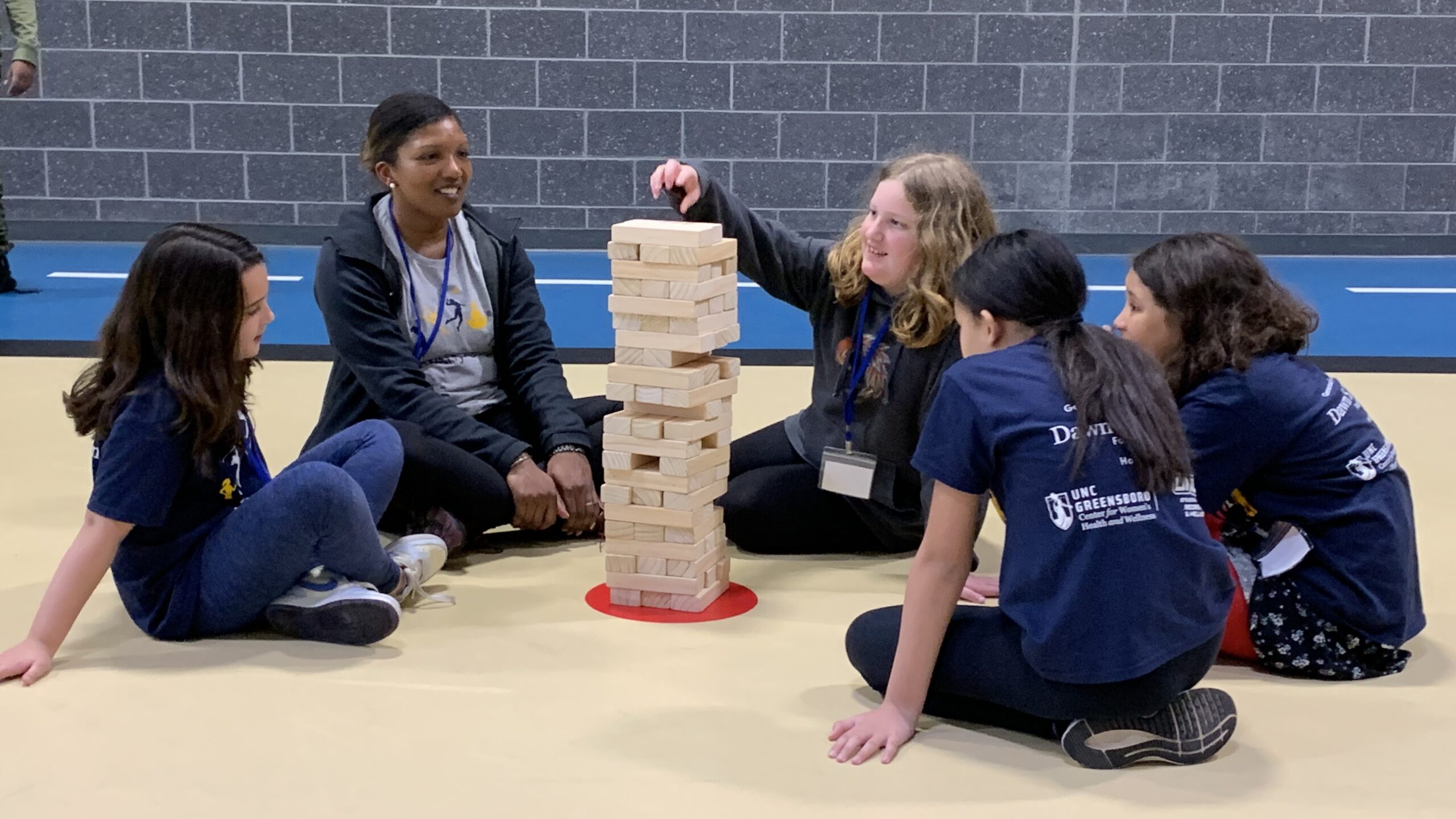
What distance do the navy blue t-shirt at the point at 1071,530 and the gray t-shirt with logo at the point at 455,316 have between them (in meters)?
1.46

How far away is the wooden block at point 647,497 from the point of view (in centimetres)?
274

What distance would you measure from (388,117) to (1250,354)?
1.84m

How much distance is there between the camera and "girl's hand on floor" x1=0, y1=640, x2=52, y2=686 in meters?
2.34

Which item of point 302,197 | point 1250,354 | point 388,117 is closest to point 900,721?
point 1250,354

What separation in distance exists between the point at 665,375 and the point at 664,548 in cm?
34

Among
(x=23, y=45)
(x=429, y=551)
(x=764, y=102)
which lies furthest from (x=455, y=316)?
(x=764, y=102)

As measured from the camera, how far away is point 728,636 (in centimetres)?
268

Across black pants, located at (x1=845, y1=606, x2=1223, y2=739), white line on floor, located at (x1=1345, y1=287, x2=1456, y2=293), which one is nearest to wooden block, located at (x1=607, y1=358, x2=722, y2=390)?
black pants, located at (x1=845, y1=606, x2=1223, y2=739)

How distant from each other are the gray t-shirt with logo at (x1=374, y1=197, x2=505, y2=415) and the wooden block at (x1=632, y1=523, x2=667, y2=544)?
26.1 inches

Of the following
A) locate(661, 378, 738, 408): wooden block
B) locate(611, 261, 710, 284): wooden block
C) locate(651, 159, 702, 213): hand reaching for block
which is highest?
locate(651, 159, 702, 213): hand reaching for block

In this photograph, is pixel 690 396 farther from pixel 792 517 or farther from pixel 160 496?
pixel 160 496

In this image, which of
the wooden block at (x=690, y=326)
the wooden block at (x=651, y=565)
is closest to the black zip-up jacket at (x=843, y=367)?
the wooden block at (x=690, y=326)

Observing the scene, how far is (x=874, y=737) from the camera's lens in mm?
2146

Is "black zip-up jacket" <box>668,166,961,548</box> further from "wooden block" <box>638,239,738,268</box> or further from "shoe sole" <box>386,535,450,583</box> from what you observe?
"shoe sole" <box>386,535,450,583</box>
